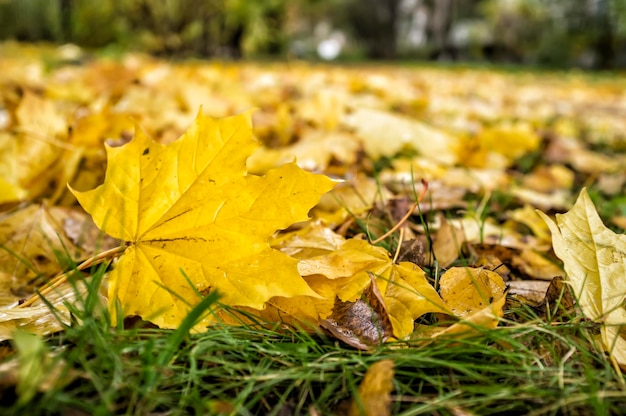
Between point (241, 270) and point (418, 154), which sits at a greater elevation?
point (241, 270)

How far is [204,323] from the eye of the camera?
656 mm

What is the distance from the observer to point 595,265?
715mm

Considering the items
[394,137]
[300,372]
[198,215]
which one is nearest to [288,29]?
[394,137]

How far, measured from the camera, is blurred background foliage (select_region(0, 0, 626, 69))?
39.8ft

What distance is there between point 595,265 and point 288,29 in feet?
65.9

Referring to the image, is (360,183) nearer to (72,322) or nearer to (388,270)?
(388,270)

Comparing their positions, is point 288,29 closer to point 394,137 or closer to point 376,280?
point 394,137

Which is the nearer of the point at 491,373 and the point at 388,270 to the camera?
the point at 491,373

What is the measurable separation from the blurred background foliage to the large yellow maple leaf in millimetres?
11958

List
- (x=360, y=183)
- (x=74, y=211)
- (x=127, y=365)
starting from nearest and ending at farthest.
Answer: (x=127, y=365) < (x=74, y=211) < (x=360, y=183)

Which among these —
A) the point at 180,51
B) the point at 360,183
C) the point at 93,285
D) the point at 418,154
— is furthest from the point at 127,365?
the point at 180,51

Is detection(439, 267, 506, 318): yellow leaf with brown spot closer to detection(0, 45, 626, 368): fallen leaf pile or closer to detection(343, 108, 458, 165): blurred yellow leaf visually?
detection(0, 45, 626, 368): fallen leaf pile

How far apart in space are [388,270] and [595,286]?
27 cm

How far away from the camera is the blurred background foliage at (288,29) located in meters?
12.1
